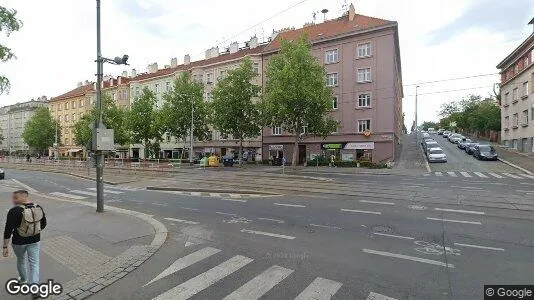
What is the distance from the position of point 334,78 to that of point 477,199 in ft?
105

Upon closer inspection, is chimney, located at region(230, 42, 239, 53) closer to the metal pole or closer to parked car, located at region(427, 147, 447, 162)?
parked car, located at region(427, 147, 447, 162)

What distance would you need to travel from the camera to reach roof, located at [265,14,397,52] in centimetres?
4159

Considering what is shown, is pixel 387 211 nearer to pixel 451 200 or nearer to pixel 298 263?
pixel 451 200

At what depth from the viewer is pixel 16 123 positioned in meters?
128

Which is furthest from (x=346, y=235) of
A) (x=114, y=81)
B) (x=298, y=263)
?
(x=114, y=81)

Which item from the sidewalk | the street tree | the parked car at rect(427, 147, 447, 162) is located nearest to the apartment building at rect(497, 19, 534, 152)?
the parked car at rect(427, 147, 447, 162)

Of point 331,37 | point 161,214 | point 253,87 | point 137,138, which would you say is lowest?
point 161,214

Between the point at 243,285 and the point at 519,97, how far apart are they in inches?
2064

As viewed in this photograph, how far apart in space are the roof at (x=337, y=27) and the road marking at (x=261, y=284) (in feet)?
122

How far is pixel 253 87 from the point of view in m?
43.9

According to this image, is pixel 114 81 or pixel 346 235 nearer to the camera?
pixel 346 235

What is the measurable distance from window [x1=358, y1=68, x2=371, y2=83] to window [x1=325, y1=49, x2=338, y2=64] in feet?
12.1

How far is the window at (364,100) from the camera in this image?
41500mm

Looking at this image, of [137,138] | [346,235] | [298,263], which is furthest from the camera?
[137,138]
